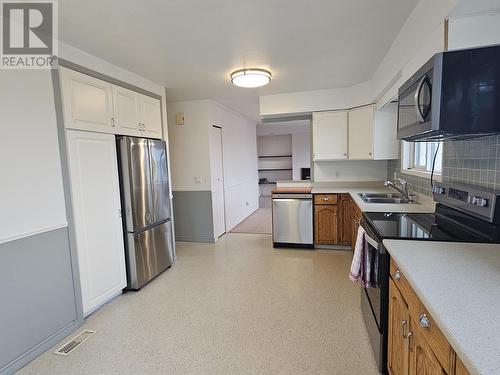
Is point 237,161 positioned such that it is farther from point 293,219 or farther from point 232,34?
point 232,34

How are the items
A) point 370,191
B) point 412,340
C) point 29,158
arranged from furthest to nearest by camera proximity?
point 370,191 < point 29,158 < point 412,340

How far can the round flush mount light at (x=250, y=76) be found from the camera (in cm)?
302

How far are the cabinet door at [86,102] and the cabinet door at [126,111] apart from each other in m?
0.08

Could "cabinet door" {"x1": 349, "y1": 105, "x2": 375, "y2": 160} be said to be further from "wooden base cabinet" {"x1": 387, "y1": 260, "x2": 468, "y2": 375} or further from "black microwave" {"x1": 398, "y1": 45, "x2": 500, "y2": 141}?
"wooden base cabinet" {"x1": 387, "y1": 260, "x2": 468, "y2": 375}

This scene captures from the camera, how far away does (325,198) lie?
3969mm

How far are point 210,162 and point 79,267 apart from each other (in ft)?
8.26

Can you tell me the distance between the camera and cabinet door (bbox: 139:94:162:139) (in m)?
3.22

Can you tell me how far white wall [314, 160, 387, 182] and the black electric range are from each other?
91.3 inches

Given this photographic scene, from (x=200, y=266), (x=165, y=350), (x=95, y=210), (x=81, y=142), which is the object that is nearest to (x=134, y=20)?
(x=81, y=142)

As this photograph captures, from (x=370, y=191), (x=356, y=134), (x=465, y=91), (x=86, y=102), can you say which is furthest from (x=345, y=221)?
(x=86, y=102)

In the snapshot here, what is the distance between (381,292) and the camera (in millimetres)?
1647

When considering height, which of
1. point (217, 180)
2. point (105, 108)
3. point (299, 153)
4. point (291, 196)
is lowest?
point (291, 196)

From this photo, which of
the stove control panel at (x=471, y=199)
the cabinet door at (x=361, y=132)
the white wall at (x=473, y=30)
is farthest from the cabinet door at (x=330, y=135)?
the white wall at (x=473, y=30)

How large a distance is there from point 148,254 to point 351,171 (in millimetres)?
3170
